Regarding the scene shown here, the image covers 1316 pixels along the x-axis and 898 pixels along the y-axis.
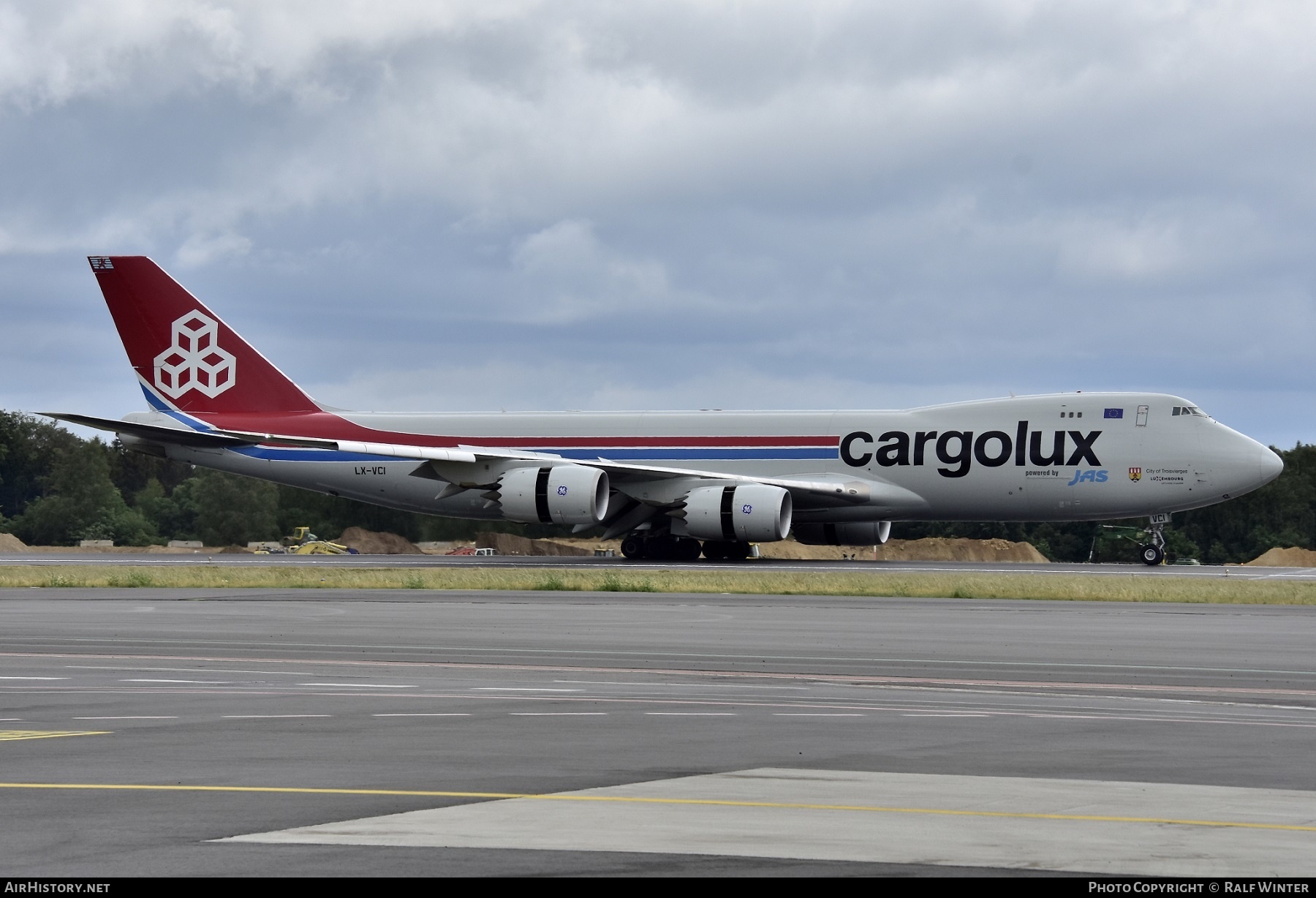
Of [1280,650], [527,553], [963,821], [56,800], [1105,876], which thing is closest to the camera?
[1105,876]

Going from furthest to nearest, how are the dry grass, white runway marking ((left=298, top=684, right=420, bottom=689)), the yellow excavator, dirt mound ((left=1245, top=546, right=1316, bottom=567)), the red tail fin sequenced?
the yellow excavator
dirt mound ((left=1245, top=546, right=1316, bottom=567))
the red tail fin
the dry grass
white runway marking ((left=298, top=684, right=420, bottom=689))

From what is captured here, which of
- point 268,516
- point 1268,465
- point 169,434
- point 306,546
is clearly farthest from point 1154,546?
point 268,516

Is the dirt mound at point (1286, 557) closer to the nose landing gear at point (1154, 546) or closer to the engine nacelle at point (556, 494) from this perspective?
the nose landing gear at point (1154, 546)

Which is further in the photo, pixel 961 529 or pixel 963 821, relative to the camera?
pixel 961 529

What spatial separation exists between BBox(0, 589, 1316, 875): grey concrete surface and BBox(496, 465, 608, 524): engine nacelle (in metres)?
20.6

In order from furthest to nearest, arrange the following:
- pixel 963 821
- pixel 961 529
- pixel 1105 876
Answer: pixel 961 529 < pixel 963 821 < pixel 1105 876

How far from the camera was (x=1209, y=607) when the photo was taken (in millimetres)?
28625

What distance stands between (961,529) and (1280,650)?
2591 inches

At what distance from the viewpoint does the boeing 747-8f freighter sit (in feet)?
149

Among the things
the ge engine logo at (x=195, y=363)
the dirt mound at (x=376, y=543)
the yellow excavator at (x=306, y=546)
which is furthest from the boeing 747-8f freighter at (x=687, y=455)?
the dirt mound at (x=376, y=543)

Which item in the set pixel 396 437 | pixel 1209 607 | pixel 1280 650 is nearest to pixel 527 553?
pixel 396 437

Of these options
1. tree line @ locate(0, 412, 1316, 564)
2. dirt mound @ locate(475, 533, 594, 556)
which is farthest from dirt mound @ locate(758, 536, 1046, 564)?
dirt mound @ locate(475, 533, 594, 556)

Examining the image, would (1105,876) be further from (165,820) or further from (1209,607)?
(1209,607)

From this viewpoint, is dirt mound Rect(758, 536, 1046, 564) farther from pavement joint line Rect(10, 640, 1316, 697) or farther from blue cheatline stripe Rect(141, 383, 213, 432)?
pavement joint line Rect(10, 640, 1316, 697)
